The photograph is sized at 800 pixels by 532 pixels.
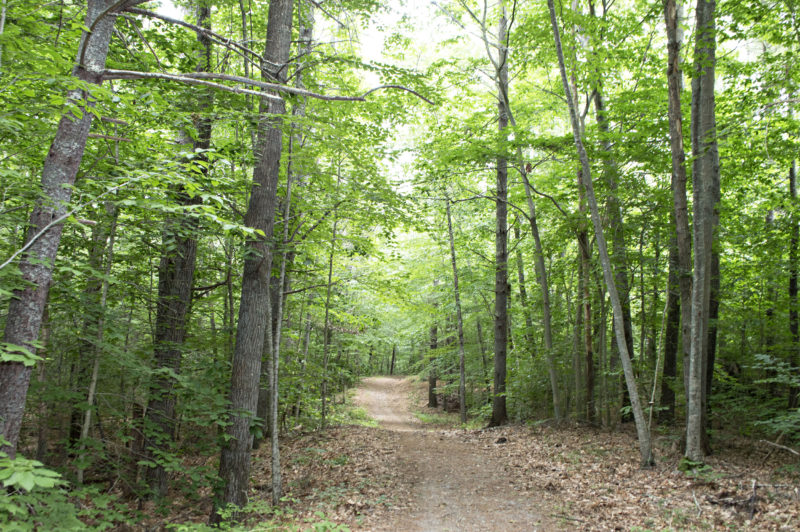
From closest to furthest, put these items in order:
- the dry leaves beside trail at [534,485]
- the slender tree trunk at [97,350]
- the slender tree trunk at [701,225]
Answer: the dry leaves beside trail at [534,485] < the slender tree trunk at [97,350] < the slender tree trunk at [701,225]

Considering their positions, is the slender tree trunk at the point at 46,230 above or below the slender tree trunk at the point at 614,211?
below

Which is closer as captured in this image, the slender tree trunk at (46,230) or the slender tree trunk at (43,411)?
the slender tree trunk at (46,230)

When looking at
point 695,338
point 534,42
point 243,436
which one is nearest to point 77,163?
point 243,436

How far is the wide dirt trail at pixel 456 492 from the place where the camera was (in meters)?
5.52

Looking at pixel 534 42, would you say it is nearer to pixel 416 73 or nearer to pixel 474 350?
pixel 416 73

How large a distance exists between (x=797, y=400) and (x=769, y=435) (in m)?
0.80

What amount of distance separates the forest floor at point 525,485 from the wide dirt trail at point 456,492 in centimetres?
2

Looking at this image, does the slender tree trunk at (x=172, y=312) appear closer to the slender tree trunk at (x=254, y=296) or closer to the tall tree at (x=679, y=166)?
the slender tree trunk at (x=254, y=296)

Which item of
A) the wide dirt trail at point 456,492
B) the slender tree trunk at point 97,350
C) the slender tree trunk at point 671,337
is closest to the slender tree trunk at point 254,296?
the slender tree trunk at point 97,350

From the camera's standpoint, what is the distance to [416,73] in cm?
695

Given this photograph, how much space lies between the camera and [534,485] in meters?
6.93

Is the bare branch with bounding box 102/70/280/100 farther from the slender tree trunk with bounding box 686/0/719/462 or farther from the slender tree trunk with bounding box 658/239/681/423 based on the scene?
the slender tree trunk with bounding box 658/239/681/423

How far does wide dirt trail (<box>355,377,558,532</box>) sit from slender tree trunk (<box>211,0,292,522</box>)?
216 cm

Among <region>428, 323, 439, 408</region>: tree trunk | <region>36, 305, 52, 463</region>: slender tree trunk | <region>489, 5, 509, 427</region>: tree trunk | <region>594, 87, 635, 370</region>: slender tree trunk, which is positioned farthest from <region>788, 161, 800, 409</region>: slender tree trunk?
<region>428, 323, 439, 408</region>: tree trunk
